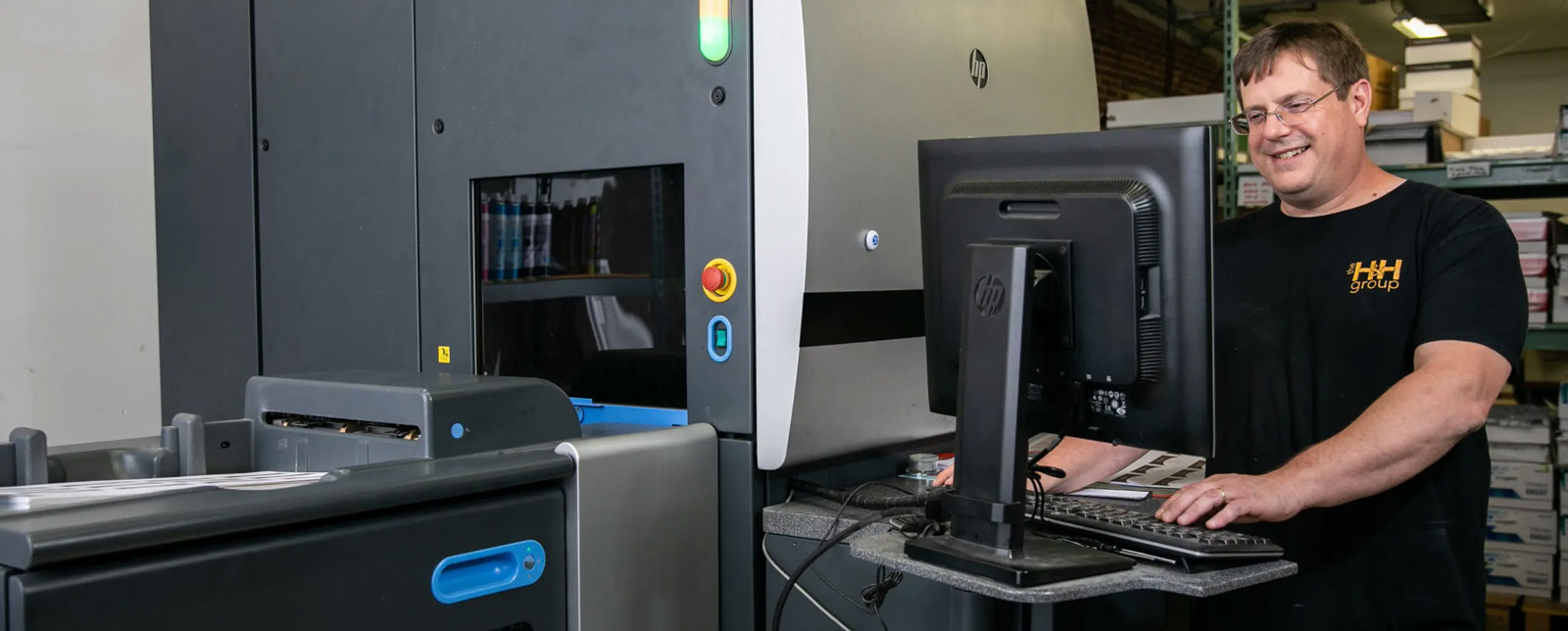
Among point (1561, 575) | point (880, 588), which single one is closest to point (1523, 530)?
Result: point (1561, 575)

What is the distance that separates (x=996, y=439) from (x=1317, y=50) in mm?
1050

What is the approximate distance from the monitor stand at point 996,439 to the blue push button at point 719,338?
23.8 inches

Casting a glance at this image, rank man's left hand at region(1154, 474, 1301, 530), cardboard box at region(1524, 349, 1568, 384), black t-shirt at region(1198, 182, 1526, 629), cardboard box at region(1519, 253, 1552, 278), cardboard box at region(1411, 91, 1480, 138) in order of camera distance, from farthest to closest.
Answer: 1. cardboard box at region(1524, 349, 1568, 384)
2. cardboard box at region(1411, 91, 1480, 138)
3. cardboard box at region(1519, 253, 1552, 278)
4. black t-shirt at region(1198, 182, 1526, 629)
5. man's left hand at region(1154, 474, 1301, 530)

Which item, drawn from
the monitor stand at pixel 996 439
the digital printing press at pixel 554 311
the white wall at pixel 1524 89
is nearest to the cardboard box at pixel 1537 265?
the digital printing press at pixel 554 311

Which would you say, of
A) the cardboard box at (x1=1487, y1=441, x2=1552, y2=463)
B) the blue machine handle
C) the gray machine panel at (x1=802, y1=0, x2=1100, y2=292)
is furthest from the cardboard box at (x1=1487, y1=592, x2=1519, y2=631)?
the blue machine handle

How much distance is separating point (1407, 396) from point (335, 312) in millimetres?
2019

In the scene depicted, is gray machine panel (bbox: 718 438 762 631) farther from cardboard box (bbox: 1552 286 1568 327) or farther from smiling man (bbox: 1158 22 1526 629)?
cardboard box (bbox: 1552 286 1568 327)

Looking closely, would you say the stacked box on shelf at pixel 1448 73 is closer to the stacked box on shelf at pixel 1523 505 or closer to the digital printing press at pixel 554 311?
the stacked box on shelf at pixel 1523 505

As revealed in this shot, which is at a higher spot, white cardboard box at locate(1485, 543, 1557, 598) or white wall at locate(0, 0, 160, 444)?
white wall at locate(0, 0, 160, 444)

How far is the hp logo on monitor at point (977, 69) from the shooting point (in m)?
2.36

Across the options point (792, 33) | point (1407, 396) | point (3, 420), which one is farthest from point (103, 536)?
point (3, 420)

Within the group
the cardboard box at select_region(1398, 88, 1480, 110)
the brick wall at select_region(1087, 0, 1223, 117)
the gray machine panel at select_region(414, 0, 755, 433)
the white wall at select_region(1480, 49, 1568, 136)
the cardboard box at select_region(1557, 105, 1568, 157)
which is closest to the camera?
the gray machine panel at select_region(414, 0, 755, 433)

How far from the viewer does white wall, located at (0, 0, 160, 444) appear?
11.0 feet

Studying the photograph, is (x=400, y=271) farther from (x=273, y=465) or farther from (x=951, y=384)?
(x=951, y=384)
